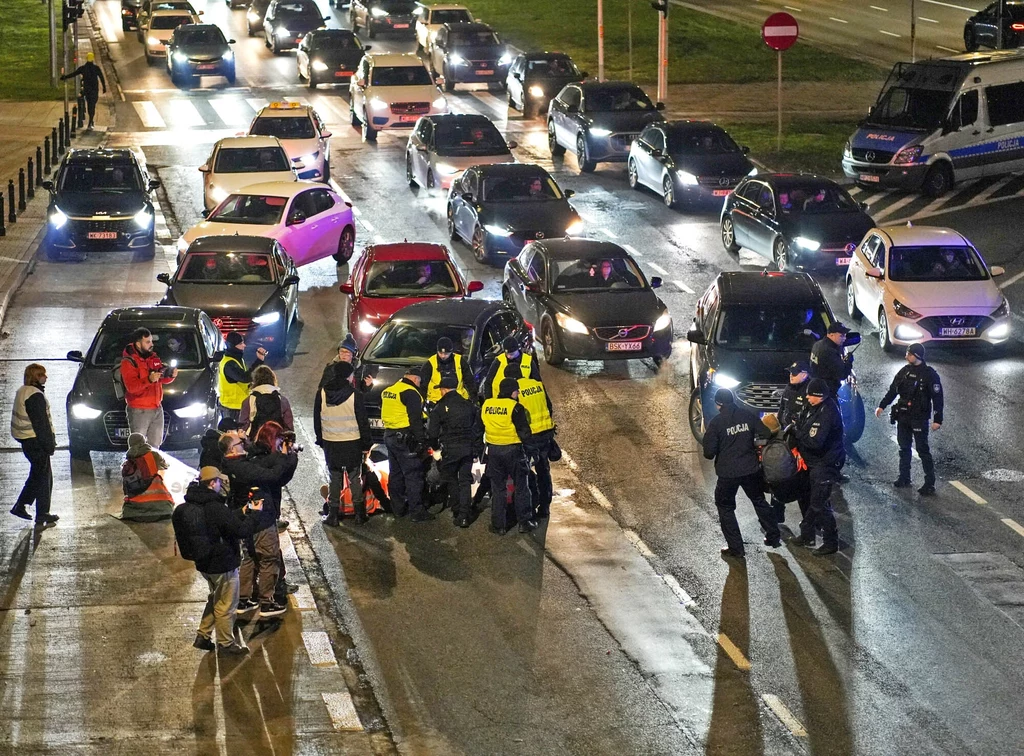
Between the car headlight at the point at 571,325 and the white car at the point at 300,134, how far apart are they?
45.4ft

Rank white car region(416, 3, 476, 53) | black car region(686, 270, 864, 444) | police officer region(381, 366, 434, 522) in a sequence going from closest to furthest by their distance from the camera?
police officer region(381, 366, 434, 522)
black car region(686, 270, 864, 444)
white car region(416, 3, 476, 53)

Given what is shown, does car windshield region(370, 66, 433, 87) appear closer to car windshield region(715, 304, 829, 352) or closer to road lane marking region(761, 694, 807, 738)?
car windshield region(715, 304, 829, 352)

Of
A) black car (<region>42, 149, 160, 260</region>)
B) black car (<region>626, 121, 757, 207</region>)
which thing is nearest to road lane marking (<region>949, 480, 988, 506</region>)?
black car (<region>626, 121, 757, 207</region>)

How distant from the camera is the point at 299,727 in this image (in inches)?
476

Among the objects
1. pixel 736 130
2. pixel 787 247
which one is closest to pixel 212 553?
pixel 787 247

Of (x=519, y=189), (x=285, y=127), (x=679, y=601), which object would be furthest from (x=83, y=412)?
(x=285, y=127)

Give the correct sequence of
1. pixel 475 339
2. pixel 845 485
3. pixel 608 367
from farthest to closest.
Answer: pixel 608 367 → pixel 475 339 → pixel 845 485

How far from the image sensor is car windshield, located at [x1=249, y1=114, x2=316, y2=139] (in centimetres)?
3691

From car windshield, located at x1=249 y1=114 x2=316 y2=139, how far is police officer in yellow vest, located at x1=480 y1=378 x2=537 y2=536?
21.6 meters

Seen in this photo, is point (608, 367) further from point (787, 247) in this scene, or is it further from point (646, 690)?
point (646, 690)

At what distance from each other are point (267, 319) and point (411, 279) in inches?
80.6

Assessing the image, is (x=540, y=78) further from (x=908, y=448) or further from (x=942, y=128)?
(x=908, y=448)

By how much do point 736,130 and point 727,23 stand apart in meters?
19.8

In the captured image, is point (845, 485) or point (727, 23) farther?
point (727, 23)
